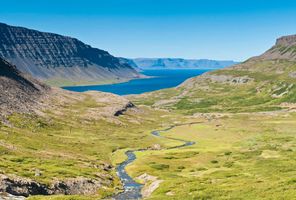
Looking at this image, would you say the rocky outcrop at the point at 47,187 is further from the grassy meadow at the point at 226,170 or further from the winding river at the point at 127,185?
the grassy meadow at the point at 226,170

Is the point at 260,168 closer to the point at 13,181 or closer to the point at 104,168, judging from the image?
the point at 104,168

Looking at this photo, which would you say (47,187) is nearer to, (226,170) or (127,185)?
(127,185)

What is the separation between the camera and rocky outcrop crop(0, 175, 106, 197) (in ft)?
276

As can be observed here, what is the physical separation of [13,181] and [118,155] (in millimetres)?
79948

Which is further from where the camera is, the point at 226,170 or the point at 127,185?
the point at 226,170

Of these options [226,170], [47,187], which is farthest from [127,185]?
[226,170]

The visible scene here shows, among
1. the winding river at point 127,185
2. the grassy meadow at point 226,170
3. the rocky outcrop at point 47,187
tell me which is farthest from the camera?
the winding river at point 127,185

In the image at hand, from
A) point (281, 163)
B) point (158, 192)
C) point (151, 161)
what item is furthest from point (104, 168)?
point (281, 163)

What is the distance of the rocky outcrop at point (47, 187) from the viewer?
84088 millimetres

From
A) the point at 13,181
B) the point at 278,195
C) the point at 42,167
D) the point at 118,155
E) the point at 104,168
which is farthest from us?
the point at 118,155

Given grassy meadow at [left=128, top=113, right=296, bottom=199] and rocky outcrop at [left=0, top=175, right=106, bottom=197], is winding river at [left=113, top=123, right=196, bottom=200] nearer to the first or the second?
grassy meadow at [left=128, top=113, right=296, bottom=199]

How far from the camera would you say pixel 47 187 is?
93375 mm

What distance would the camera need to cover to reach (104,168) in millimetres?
133375

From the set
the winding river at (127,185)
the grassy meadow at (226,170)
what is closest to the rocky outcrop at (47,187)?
the winding river at (127,185)
